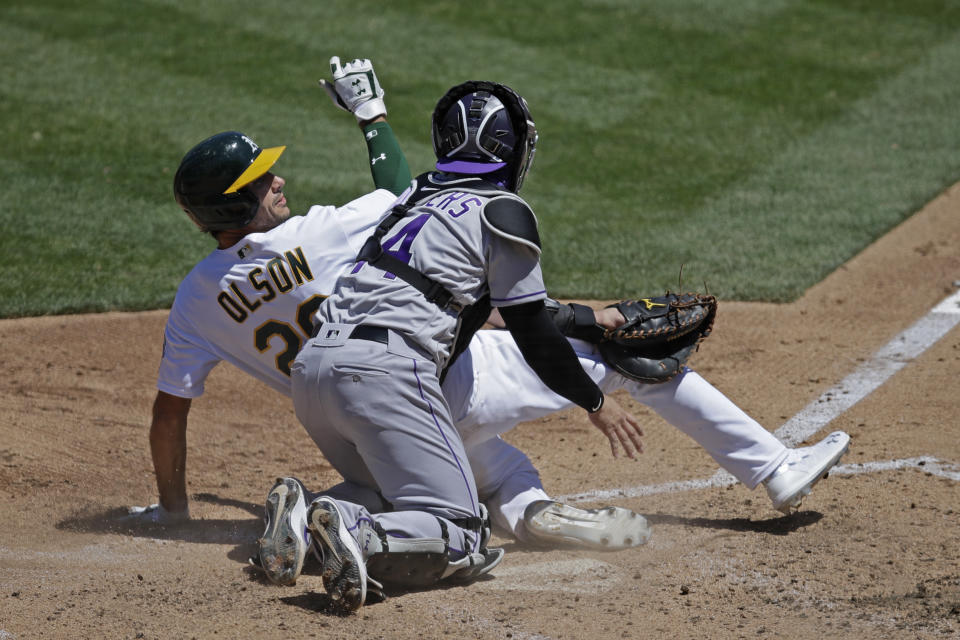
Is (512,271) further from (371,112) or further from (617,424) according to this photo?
(371,112)

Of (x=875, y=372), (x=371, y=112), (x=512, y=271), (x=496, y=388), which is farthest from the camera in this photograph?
(x=875, y=372)

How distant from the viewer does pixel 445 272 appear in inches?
127

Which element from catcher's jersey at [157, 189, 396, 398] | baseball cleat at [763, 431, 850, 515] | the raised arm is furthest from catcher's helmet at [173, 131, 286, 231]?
baseball cleat at [763, 431, 850, 515]

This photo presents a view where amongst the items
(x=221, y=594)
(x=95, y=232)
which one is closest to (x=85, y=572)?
(x=221, y=594)

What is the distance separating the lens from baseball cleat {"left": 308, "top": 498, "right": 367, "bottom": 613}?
115 inches

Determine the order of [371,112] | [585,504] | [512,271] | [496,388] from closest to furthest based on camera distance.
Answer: [512,271] → [496,388] → [585,504] → [371,112]

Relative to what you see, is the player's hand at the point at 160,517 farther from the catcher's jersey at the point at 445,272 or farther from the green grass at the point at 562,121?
the green grass at the point at 562,121

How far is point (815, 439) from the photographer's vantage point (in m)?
4.72

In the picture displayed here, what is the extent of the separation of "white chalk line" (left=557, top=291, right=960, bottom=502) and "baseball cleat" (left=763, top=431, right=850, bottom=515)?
0.53m

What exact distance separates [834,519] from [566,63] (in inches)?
284

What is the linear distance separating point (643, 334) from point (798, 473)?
Result: 2.37ft

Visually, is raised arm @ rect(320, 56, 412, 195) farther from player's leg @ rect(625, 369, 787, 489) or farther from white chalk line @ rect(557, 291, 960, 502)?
white chalk line @ rect(557, 291, 960, 502)

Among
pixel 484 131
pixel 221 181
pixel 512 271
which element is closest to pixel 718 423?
pixel 512 271

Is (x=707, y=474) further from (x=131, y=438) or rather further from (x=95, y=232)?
(x=95, y=232)
